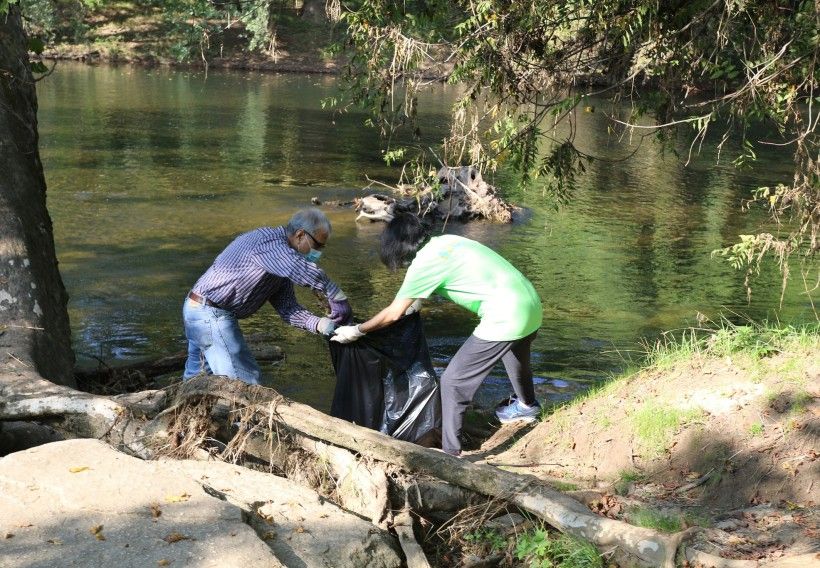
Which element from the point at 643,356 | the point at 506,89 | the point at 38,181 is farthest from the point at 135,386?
the point at 643,356

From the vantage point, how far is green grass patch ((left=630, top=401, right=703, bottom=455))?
5480mm

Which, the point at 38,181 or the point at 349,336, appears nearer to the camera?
the point at 349,336

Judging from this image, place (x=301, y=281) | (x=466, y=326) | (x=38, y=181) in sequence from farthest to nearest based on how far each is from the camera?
1. (x=466, y=326)
2. (x=38, y=181)
3. (x=301, y=281)

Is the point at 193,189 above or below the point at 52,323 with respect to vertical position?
below

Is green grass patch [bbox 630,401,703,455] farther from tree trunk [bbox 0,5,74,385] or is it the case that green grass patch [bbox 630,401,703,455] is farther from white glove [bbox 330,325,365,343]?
tree trunk [bbox 0,5,74,385]

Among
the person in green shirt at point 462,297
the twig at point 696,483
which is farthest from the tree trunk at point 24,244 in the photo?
the twig at point 696,483

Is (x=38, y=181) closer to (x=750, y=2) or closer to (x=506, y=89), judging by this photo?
(x=506, y=89)

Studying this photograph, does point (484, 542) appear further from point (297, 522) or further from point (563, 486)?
point (297, 522)

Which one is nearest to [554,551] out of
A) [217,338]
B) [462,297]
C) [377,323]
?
[462,297]

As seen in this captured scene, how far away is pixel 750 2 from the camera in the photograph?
6930 mm

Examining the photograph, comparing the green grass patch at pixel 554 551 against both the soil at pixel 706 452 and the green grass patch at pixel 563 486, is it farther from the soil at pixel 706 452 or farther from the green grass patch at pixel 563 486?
the green grass patch at pixel 563 486

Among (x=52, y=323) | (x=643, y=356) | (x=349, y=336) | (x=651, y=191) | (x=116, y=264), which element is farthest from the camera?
(x=651, y=191)

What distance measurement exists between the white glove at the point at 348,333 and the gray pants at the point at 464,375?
636mm

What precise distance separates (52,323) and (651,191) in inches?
600
